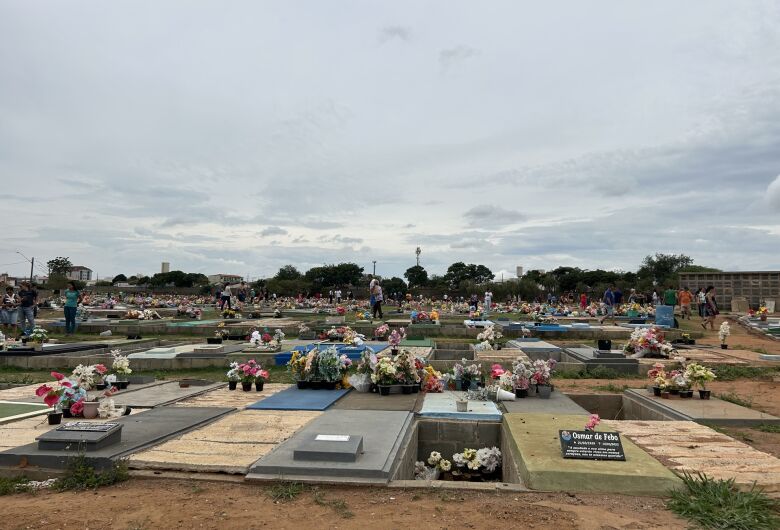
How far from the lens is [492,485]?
16.4 feet

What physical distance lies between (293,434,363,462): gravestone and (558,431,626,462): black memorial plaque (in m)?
2.10

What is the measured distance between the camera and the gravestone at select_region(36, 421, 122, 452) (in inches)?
215

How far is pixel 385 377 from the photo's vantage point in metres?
9.01

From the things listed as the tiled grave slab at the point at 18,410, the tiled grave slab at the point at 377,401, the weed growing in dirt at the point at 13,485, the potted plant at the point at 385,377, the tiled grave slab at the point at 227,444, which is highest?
the potted plant at the point at 385,377

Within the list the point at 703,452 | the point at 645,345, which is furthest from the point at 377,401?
the point at 645,345

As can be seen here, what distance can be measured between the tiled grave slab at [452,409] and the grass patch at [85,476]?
382 centimetres

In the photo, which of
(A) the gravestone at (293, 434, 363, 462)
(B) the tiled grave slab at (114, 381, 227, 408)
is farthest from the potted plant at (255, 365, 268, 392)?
(A) the gravestone at (293, 434, 363, 462)

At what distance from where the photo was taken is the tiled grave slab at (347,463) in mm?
5020

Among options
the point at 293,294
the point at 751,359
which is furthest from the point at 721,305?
the point at 293,294

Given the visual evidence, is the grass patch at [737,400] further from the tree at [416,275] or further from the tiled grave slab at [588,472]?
the tree at [416,275]

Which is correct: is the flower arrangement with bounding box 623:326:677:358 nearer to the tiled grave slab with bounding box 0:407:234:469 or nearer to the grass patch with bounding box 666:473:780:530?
the grass patch with bounding box 666:473:780:530

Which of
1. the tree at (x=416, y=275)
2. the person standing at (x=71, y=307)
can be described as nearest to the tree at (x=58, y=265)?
the tree at (x=416, y=275)

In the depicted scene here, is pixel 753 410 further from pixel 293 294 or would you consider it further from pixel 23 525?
pixel 293 294

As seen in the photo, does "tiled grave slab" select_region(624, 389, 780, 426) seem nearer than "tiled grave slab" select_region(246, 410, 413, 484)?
No
